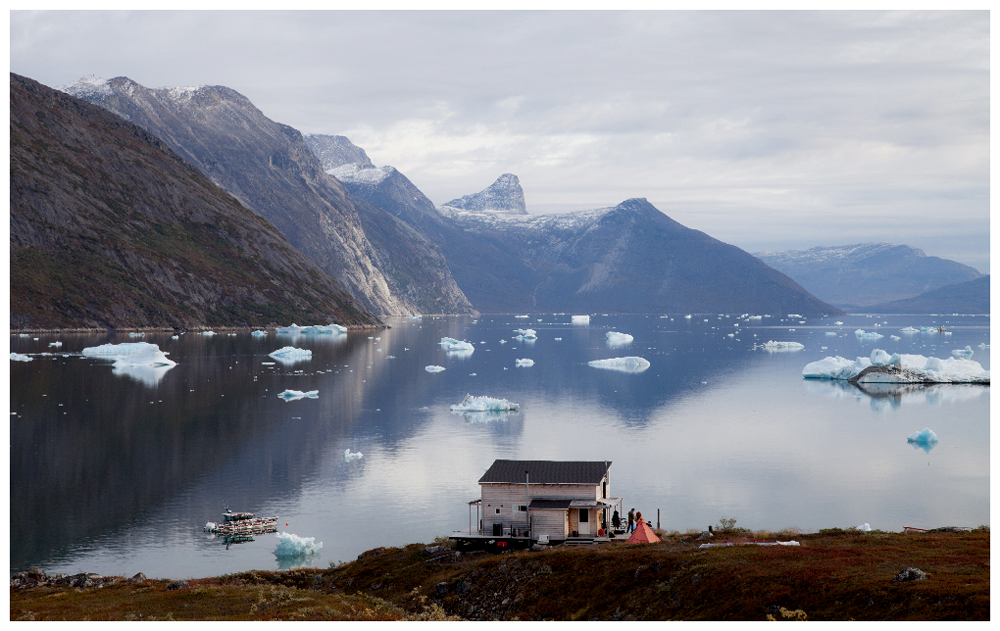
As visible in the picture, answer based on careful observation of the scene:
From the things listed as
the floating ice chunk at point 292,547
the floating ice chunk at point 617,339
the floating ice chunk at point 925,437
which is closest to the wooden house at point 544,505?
the floating ice chunk at point 292,547

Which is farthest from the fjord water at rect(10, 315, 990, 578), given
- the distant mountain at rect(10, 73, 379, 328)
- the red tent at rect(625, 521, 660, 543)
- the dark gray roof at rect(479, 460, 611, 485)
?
the distant mountain at rect(10, 73, 379, 328)

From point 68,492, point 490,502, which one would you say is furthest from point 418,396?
point 490,502

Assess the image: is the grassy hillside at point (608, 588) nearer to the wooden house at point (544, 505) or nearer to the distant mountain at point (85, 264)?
the wooden house at point (544, 505)

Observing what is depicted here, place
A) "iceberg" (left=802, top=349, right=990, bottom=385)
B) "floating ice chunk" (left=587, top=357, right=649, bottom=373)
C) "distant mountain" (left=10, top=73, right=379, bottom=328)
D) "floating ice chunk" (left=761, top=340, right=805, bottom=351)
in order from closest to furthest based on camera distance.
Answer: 1. "iceberg" (left=802, top=349, right=990, bottom=385)
2. "floating ice chunk" (left=587, top=357, right=649, bottom=373)
3. "distant mountain" (left=10, top=73, right=379, bottom=328)
4. "floating ice chunk" (left=761, top=340, right=805, bottom=351)

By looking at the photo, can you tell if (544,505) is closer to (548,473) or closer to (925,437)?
(548,473)

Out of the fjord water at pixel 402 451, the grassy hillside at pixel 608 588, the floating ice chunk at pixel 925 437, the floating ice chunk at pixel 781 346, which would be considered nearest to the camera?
the grassy hillside at pixel 608 588

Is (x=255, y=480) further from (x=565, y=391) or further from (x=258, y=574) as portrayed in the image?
(x=565, y=391)

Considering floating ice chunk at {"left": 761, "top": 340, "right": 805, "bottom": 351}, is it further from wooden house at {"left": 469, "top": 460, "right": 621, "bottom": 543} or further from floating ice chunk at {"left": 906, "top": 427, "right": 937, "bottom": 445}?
wooden house at {"left": 469, "top": 460, "right": 621, "bottom": 543}
